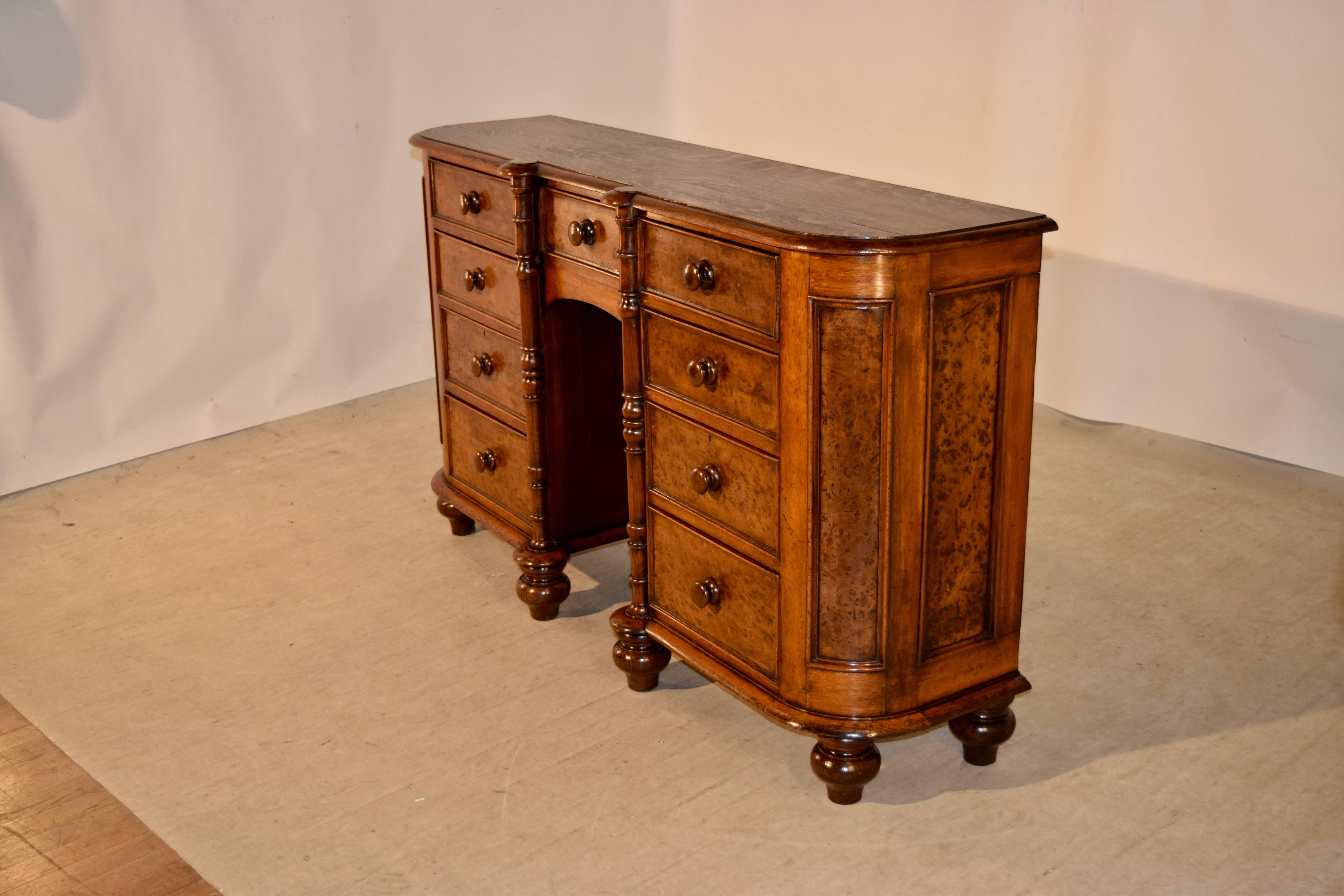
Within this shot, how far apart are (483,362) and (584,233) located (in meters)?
0.57

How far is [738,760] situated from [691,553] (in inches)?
15.8

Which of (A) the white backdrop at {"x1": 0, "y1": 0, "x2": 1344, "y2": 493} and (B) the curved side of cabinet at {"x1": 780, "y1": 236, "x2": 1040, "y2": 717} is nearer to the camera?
(B) the curved side of cabinet at {"x1": 780, "y1": 236, "x2": 1040, "y2": 717}

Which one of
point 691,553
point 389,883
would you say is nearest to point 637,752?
point 691,553

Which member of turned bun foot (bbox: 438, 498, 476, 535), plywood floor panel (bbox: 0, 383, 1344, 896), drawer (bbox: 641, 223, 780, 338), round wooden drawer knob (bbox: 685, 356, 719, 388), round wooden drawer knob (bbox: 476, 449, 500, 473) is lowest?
plywood floor panel (bbox: 0, 383, 1344, 896)

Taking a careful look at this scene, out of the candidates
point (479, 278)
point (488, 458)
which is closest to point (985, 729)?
point (488, 458)

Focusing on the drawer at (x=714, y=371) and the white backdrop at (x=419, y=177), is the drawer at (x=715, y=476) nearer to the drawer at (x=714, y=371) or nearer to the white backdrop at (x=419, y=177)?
Answer: the drawer at (x=714, y=371)

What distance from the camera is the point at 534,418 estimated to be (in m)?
2.92

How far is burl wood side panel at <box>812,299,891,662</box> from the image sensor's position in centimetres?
204

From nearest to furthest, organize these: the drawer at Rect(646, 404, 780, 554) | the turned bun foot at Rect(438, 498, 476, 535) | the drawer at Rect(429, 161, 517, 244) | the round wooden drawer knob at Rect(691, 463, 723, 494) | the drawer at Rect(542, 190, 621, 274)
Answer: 1. the drawer at Rect(646, 404, 780, 554)
2. the round wooden drawer knob at Rect(691, 463, 723, 494)
3. the drawer at Rect(542, 190, 621, 274)
4. the drawer at Rect(429, 161, 517, 244)
5. the turned bun foot at Rect(438, 498, 476, 535)

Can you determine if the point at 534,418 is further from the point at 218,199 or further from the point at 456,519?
the point at 218,199

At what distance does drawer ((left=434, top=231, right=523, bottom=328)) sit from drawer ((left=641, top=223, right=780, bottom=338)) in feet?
1.86

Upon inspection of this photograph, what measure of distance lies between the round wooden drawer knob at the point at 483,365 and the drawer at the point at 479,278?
107 mm

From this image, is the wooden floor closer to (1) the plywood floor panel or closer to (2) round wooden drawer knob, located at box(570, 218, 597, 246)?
(1) the plywood floor panel

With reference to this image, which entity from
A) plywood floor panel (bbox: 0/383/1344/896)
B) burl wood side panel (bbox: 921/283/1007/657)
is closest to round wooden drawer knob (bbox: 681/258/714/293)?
burl wood side panel (bbox: 921/283/1007/657)
